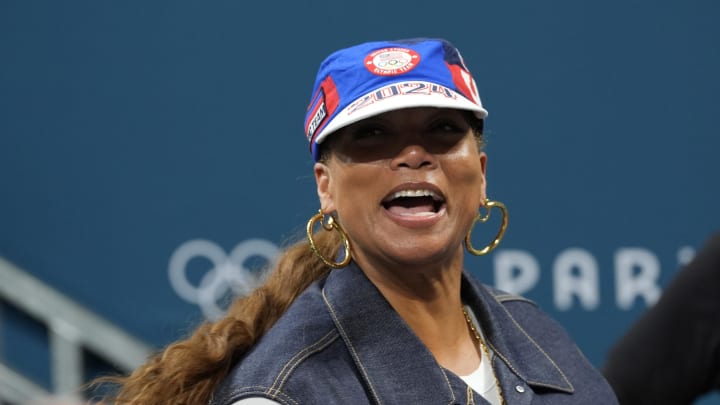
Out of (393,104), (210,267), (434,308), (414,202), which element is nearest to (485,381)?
(434,308)

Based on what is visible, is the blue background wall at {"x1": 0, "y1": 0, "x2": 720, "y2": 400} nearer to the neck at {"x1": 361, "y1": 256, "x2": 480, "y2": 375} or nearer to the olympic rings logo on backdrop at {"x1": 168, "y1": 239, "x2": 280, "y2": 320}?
the olympic rings logo on backdrop at {"x1": 168, "y1": 239, "x2": 280, "y2": 320}

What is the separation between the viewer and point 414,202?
53.7 inches

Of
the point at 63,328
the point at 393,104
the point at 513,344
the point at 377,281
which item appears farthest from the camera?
the point at 63,328

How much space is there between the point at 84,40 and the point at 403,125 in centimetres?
→ 154

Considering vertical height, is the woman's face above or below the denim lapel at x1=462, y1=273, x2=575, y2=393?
above

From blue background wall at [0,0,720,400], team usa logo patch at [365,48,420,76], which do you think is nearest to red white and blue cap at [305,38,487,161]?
team usa logo patch at [365,48,420,76]

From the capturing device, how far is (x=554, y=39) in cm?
271

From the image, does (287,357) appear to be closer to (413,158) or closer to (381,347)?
(381,347)

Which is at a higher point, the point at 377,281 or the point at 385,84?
the point at 385,84

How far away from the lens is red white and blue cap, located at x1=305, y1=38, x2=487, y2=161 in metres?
1.30

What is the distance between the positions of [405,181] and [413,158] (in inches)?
1.2

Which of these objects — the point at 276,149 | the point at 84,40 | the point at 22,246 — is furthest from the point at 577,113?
the point at 22,246

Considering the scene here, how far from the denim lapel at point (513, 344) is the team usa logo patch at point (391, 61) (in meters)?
0.36

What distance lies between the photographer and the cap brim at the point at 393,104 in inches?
50.6
